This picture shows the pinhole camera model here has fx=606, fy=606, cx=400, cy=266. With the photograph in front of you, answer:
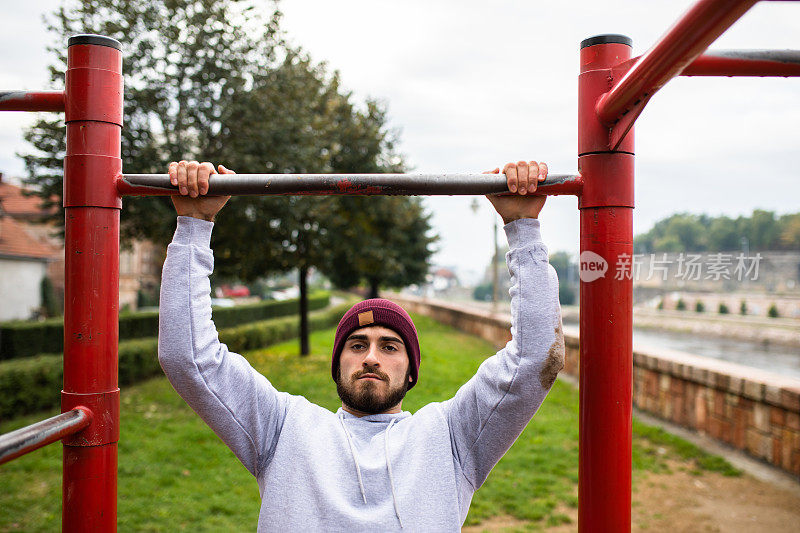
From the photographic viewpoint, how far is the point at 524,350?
5.18 feet

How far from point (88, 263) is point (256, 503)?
167 inches

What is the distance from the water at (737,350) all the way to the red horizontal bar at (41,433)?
17689mm

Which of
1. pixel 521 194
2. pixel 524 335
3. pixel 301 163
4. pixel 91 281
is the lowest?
pixel 524 335

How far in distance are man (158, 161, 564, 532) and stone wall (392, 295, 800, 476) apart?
4.54m

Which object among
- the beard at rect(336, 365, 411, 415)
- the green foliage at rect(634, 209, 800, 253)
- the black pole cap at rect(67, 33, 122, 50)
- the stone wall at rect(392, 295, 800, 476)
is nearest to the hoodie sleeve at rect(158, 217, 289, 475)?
the beard at rect(336, 365, 411, 415)

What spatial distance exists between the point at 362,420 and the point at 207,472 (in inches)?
188

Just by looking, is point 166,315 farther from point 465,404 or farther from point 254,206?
point 254,206

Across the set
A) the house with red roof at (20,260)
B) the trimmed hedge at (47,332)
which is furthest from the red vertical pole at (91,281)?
the house with red roof at (20,260)

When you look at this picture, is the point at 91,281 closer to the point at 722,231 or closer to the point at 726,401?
the point at 726,401

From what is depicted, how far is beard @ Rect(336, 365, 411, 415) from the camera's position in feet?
6.10

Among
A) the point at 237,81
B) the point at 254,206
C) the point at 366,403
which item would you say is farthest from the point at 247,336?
the point at 366,403

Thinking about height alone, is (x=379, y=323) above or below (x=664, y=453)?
above

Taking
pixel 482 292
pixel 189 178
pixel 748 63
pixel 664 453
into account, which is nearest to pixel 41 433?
pixel 189 178

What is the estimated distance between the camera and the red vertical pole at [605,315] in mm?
1435
